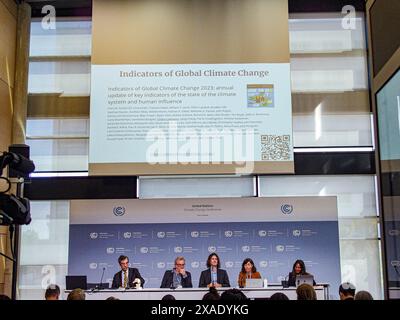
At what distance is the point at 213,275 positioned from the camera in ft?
19.3

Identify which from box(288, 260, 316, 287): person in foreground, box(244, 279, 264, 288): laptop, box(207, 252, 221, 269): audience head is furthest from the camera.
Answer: box(207, 252, 221, 269): audience head

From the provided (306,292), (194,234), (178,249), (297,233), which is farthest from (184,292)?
(306,292)

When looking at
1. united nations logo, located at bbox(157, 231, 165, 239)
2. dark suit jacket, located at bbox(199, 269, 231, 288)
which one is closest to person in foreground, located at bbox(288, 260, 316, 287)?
dark suit jacket, located at bbox(199, 269, 231, 288)

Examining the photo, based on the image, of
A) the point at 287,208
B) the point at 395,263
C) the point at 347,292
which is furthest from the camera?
the point at 287,208

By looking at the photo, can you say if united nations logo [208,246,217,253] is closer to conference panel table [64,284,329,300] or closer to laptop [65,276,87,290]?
conference panel table [64,284,329,300]

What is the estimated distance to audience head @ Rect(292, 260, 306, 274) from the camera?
583 cm

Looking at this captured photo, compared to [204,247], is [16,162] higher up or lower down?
higher up

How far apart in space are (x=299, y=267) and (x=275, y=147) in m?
1.46

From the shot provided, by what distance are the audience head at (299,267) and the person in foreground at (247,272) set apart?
17.1 inches

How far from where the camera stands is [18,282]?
6.44m

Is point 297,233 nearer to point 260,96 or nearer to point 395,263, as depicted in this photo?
point 260,96

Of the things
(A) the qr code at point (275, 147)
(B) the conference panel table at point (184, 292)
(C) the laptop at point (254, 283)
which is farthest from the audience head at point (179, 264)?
(A) the qr code at point (275, 147)
